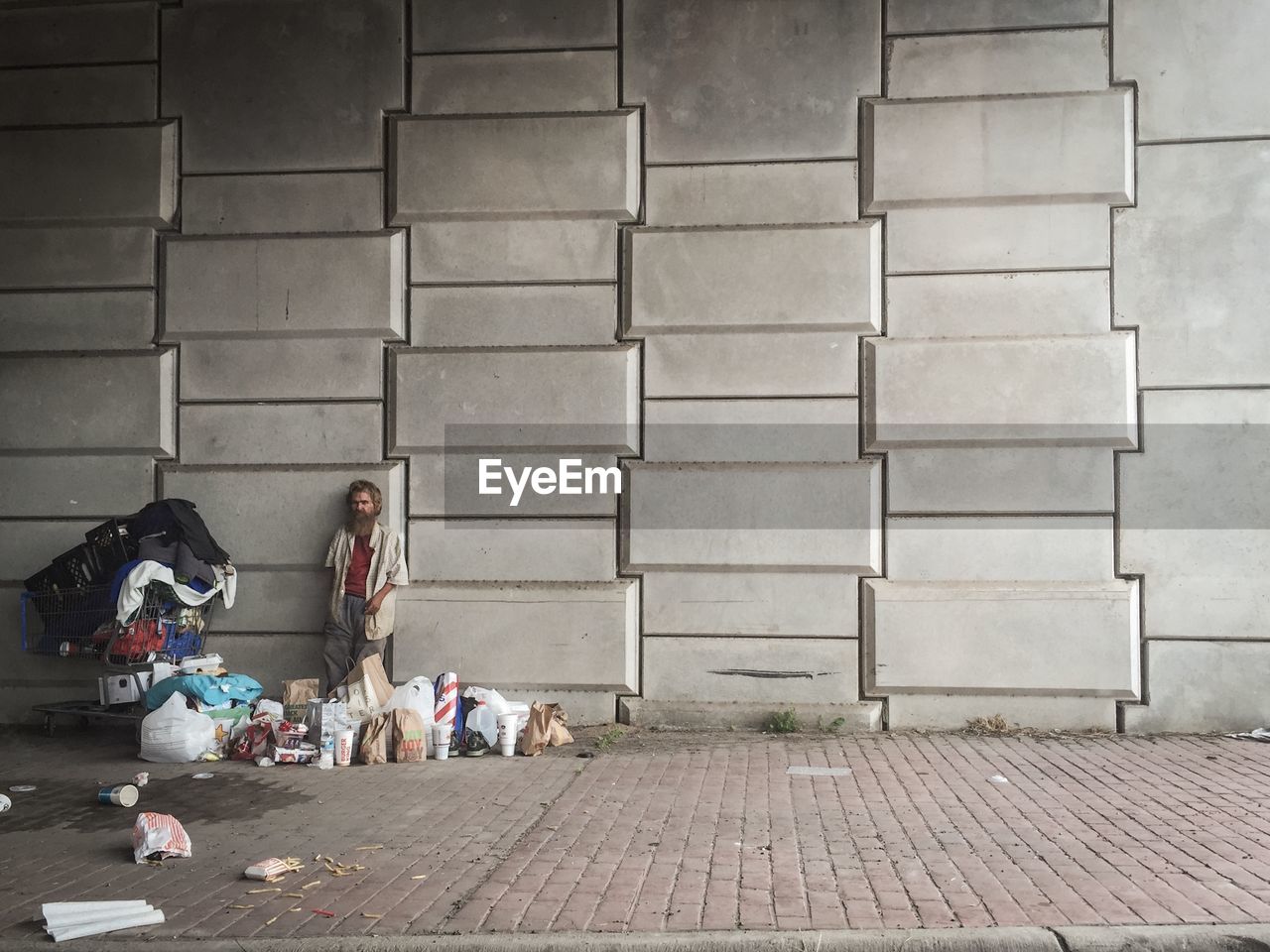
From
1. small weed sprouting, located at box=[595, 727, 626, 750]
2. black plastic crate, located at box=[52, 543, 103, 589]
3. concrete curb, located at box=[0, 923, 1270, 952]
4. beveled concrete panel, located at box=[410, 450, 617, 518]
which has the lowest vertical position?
small weed sprouting, located at box=[595, 727, 626, 750]

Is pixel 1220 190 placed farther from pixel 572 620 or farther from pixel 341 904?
pixel 341 904

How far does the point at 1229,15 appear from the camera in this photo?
8.51m

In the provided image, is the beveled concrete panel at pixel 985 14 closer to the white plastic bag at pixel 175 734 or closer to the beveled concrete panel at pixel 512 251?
the beveled concrete panel at pixel 512 251

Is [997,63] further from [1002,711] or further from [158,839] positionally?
[158,839]

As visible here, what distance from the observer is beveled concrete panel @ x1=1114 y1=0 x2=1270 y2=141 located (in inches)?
333

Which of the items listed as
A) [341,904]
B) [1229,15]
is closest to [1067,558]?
[1229,15]

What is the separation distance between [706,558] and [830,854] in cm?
368

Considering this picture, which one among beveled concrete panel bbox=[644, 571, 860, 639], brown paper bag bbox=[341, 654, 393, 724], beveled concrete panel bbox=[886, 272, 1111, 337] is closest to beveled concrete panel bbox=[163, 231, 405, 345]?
brown paper bag bbox=[341, 654, 393, 724]

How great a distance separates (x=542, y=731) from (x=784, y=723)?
1955mm

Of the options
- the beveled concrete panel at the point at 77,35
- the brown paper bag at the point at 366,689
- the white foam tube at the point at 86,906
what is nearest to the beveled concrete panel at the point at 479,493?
the brown paper bag at the point at 366,689

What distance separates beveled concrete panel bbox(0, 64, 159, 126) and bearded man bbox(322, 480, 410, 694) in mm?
3960

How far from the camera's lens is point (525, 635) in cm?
890

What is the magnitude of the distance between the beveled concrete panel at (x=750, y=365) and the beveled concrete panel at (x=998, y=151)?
1.24 metres

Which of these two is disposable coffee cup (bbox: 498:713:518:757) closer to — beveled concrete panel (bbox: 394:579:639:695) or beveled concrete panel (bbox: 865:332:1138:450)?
beveled concrete panel (bbox: 394:579:639:695)
